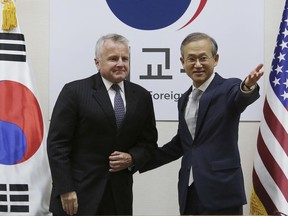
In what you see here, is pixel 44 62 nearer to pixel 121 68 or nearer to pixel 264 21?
pixel 121 68

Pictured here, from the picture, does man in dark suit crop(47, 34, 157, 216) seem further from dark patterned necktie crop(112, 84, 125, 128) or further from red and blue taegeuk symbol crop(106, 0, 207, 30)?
red and blue taegeuk symbol crop(106, 0, 207, 30)

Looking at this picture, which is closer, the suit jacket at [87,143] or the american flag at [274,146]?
the suit jacket at [87,143]

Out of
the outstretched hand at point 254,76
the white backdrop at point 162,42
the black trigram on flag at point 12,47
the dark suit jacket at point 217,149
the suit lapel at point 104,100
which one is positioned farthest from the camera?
the white backdrop at point 162,42

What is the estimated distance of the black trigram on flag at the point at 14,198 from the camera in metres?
2.73

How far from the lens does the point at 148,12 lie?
323 centimetres

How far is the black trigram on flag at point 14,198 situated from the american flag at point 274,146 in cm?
138

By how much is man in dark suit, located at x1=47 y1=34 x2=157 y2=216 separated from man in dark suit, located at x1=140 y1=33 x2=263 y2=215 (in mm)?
289

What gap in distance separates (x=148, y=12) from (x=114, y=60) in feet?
3.32

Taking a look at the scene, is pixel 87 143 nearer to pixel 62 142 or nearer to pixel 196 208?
pixel 62 142

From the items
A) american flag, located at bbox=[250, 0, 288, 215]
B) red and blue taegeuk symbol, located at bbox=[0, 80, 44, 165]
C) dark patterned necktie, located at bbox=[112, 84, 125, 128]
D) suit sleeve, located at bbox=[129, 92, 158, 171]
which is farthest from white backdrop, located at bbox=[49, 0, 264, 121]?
dark patterned necktie, located at bbox=[112, 84, 125, 128]

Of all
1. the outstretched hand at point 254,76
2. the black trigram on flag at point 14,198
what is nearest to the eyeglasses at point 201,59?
the outstretched hand at point 254,76

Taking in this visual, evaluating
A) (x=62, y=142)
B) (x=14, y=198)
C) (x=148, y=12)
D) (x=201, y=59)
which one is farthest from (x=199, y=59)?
(x=14, y=198)

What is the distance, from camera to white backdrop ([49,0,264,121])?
10.4ft

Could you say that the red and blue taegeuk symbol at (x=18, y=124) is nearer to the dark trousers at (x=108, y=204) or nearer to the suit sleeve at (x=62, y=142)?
the suit sleeve at (x=62, y=142)
